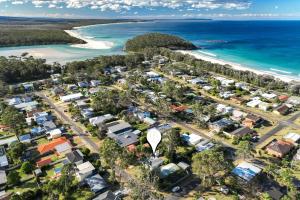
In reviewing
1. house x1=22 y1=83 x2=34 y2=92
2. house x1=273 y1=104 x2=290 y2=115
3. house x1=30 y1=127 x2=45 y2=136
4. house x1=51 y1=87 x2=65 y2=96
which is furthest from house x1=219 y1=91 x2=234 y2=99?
house x1=22 y1=83 x2=34 y2=92

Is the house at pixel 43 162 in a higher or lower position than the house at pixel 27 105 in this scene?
lower

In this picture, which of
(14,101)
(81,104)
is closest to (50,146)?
(81,104)

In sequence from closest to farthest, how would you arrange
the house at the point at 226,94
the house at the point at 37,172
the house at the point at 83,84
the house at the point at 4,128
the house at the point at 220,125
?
1. the house at the point at 37,172
2. the house at the point at 220,125
3. the house at the point at 4,128
4. the house at the point at 226,94
5. the house at the point at 83,84

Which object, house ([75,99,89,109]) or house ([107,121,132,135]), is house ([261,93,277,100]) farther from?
house ([75,99,89,109])

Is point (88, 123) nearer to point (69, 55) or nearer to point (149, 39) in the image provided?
point (69, 55)

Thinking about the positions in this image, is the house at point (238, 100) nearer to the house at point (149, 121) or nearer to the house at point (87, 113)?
the house at point (149, 121)

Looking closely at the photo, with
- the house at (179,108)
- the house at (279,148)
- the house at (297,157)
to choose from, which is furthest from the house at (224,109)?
the house at (297,157)

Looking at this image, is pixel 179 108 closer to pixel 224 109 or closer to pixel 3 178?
pixel 224 109
